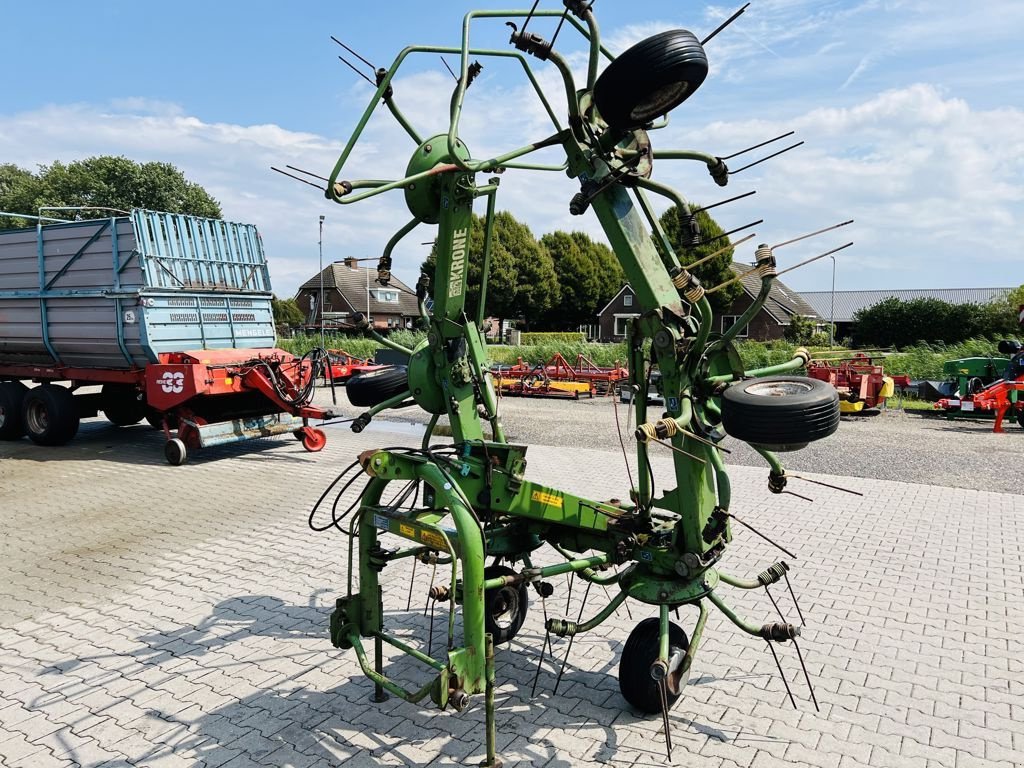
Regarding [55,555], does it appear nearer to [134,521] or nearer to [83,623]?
[134,521]

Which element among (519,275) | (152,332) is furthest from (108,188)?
(152,332)

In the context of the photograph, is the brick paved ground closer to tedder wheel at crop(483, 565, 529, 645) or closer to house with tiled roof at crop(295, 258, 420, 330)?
tedder wheel at crop(483, 565, 529, 645)

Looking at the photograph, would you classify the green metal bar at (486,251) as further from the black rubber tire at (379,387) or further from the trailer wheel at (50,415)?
the trailer wheel at (50,415)

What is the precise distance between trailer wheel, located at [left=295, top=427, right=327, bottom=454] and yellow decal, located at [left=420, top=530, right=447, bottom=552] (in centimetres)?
792

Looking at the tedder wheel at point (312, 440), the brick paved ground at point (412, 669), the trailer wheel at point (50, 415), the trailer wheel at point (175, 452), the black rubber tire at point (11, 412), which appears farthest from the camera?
the black rubber tire at point (11, 412)

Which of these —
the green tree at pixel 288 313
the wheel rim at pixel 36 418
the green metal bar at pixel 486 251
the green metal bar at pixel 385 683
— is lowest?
the green metal bar at pixel 385 683

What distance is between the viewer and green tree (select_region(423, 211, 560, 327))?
45906mm

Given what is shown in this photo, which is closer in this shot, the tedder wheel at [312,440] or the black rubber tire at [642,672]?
the black rubber tire at [642,672]

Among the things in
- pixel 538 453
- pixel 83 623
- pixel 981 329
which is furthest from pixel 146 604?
pixel 981 329

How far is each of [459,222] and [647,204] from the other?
1.10 m

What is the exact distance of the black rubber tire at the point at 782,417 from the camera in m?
3.06

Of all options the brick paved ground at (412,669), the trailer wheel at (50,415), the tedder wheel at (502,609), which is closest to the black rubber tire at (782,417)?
the brick paved ground at (412,669)

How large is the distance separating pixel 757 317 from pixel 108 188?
40.7m

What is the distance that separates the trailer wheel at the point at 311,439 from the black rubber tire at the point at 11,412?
4709mm
